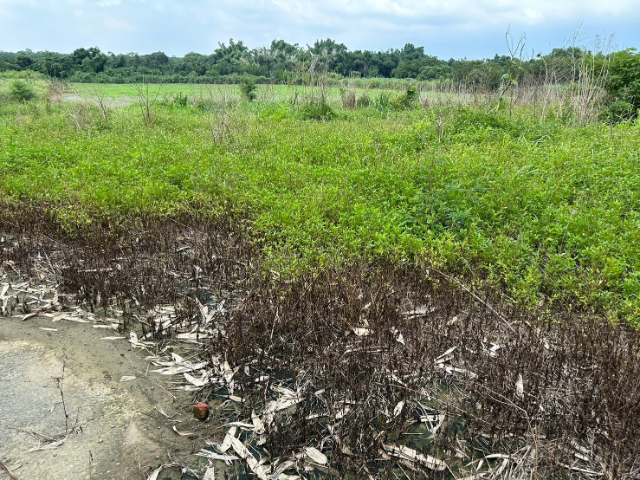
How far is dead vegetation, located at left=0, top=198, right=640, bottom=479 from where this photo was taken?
2.96 m

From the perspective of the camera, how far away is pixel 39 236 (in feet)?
20.4

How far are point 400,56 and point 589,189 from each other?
55973mm

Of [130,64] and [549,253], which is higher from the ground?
[130,64]

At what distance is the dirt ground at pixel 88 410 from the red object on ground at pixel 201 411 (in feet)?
0.15

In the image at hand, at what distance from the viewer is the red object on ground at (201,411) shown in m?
3.34

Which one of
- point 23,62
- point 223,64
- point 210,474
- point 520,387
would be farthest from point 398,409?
point 23,62

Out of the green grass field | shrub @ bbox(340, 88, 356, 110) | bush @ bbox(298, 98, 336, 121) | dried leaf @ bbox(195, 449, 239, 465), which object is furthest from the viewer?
shrub @ bbox(340, 88, 356, 110)

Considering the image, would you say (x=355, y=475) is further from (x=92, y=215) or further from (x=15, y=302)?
(x=92, y=215)

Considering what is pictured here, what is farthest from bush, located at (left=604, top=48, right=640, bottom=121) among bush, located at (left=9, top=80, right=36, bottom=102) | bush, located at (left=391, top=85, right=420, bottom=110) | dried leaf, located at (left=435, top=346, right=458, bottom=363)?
bush, located at (left=9, top=80, right=36, bottom=102)

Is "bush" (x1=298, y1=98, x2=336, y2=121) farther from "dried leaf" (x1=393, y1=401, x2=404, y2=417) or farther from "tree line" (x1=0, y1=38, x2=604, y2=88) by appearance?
"tree line" (x1=0, y1=38, x2=604, y2=88)

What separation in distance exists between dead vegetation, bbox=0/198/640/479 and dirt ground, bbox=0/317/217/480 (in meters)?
0.24

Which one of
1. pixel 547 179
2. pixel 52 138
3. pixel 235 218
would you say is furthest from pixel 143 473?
pixel 52 138

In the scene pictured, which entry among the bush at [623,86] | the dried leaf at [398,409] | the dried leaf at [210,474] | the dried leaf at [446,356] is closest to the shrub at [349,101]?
the bush at [623,86]

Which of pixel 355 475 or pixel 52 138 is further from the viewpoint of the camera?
pixel 52 138
